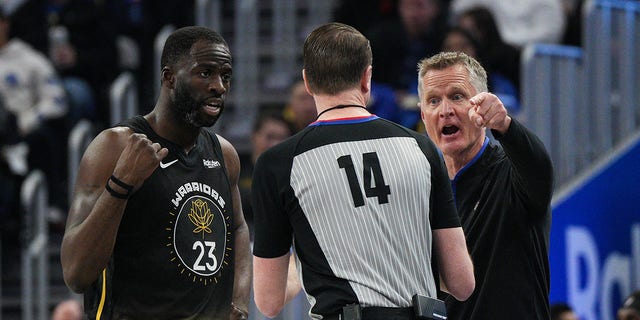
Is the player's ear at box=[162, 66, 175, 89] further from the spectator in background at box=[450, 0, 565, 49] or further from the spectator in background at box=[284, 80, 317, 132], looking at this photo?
the spectator in background at box=[450, 0, 565, 49]

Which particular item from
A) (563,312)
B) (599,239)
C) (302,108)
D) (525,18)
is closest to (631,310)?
(563,312)

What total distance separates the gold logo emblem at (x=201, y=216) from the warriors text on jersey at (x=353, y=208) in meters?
0.65

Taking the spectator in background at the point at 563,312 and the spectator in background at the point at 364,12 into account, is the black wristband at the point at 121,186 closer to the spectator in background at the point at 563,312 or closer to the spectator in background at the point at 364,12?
the spectator in background at the point at 563,312

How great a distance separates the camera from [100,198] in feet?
16.0

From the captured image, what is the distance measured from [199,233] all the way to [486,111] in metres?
1.33

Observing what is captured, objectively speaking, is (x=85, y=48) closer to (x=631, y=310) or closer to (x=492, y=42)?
(x=492, y=42)

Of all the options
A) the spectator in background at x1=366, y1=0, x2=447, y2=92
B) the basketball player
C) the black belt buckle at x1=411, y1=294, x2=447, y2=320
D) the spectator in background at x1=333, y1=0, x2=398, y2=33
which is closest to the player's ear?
the basketball player

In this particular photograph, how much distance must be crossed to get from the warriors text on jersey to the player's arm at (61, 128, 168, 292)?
490 mm

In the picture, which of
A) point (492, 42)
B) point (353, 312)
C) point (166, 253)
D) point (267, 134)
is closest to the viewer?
point (353, 312)

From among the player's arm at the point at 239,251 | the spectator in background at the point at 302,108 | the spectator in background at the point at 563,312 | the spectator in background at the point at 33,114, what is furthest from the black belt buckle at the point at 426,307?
the spectator in background at the point at 33,114

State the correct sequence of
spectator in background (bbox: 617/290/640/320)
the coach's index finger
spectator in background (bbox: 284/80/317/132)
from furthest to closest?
1. spectator in background (bbox: 284/80/317/132)
2. spectator in background (bbox: 617/290/640/320)
3. the coach's index finger

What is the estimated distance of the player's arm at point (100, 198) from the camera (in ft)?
15.8

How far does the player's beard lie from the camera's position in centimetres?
520

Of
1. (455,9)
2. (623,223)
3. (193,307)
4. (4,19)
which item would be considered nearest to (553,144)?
(623,223)
